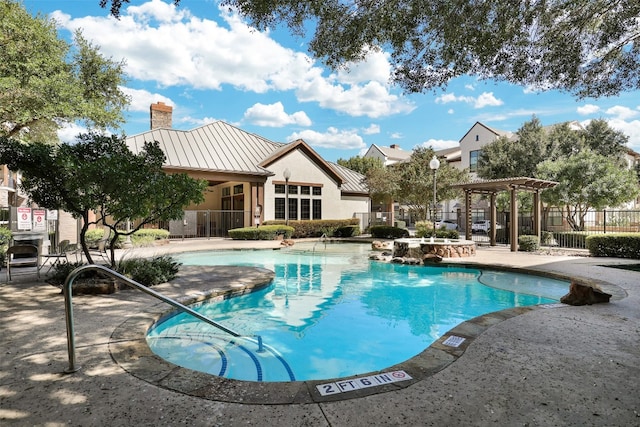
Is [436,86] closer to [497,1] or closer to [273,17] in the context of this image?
[497,1]

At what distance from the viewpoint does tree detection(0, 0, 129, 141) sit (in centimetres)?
1317

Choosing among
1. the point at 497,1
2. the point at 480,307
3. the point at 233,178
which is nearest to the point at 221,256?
the point at 233,178

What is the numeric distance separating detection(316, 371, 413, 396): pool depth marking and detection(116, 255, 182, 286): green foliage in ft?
19.0

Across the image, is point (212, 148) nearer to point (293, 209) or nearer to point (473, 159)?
point (293, 209)

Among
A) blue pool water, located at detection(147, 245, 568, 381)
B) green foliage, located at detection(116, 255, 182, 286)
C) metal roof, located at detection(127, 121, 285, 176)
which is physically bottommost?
blue pool water, located at detection(147, 245, 568, 381)

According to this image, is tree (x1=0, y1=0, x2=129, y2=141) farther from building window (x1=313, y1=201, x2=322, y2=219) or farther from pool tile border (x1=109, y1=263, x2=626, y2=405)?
pool tile border (x1=109, y1=263, x2=626, y2=405)

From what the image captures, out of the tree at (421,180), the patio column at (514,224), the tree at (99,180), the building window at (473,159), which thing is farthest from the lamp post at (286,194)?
the building window at (473,159)

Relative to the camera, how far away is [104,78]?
18062 millimetres

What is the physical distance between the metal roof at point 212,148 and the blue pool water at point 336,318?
10.8m

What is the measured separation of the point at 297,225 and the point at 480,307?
15.5m

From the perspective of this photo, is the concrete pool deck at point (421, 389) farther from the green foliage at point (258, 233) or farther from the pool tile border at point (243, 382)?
the green foliage at point (258, 233)

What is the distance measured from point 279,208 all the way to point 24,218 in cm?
1337

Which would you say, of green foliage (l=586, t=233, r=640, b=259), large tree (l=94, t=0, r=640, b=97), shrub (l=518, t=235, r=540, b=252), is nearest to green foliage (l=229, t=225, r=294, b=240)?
shrub (l=518, t=235, r=540, b=252)

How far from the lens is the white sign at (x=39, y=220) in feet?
37.2
